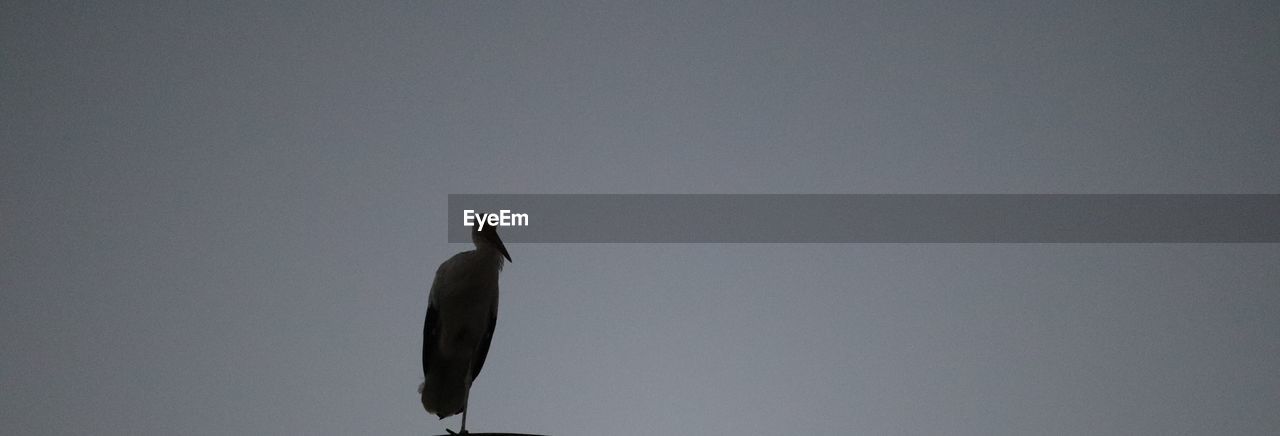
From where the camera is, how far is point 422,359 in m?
6.33

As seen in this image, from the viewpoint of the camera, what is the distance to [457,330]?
6.24 metres

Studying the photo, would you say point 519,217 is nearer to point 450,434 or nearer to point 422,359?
point 422,359

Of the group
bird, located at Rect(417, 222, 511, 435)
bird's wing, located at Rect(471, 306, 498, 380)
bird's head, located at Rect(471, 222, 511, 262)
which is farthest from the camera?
bird's head, located at Rect(471, 222, 511, 262)

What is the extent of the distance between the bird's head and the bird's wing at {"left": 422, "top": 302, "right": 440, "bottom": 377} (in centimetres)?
73

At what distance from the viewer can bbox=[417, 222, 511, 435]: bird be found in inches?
238

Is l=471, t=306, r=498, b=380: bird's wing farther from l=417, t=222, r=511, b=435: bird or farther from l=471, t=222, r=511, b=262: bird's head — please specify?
l=471, t=222, r=511, b=262: bird's head

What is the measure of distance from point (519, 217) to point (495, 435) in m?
3.49

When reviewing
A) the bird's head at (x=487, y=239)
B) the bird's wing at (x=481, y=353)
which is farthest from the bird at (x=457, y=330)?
the bird's head at (x=487, y=239)

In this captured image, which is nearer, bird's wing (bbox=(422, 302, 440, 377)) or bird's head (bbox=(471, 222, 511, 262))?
bird's wing (bbox=(422, 302, 440, 377))

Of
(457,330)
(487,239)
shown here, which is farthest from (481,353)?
(487,239)

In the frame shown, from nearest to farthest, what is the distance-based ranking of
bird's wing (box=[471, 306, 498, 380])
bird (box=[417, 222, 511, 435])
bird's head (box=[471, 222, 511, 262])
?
bird (box=[417, 222, 511, 435]) → bird's wing (box=[471, 306, 498, 380]) → bird's head (box=[471, 222, 511, 262])

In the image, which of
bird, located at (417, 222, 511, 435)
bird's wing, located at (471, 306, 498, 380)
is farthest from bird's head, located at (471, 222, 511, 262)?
bird's wing, located at (471, 306, 498, 380)

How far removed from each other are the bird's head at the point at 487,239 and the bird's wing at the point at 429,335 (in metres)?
0.73

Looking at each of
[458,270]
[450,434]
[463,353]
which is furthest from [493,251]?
[450,434]
